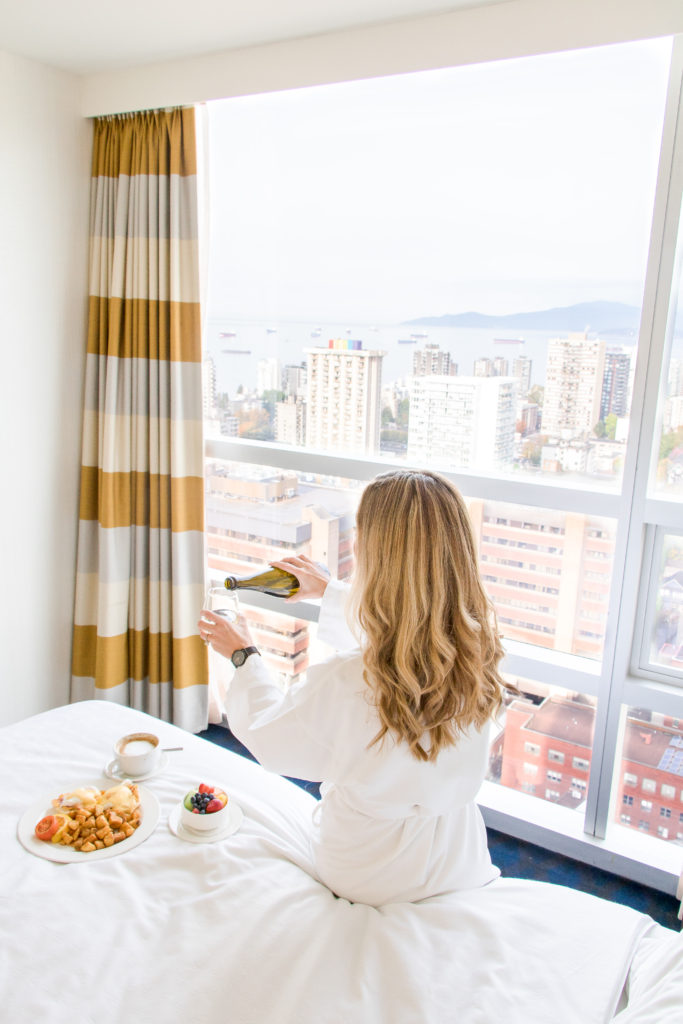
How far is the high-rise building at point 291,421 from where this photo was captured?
2.93 meters

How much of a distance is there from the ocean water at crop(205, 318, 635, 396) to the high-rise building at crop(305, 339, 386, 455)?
3cm

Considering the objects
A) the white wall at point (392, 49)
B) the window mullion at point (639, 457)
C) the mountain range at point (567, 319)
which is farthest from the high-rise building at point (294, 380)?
the window mullion at point (639, 457)

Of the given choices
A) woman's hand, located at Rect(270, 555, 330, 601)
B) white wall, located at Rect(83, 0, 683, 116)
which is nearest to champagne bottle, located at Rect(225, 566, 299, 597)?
woman's hand, located at Rect(270, 555, 330, 601)

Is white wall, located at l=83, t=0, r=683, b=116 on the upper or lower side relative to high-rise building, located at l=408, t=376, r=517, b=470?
upper

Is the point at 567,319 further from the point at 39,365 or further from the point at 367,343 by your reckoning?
the point at 39,365

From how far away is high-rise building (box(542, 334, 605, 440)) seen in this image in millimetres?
2312

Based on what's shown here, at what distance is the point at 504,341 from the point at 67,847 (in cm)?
188

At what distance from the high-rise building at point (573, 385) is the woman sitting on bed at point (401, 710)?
0.96m

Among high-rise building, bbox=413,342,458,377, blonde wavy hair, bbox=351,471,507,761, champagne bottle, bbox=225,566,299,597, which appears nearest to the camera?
blonde wavy hair, bbox=351,471,507,761

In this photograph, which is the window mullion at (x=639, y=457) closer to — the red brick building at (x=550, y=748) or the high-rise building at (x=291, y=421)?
the red brick building at (x=550, y=748)

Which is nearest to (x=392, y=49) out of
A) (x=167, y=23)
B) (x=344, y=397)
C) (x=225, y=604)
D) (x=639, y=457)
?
(x=167, y=23)

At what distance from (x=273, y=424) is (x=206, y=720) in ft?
4.27

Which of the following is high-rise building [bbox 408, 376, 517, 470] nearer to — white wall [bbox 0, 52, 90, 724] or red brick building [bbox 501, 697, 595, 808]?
red brick building [bbox 501, 697, 595, 808]

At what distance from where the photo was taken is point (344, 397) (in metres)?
2.80
